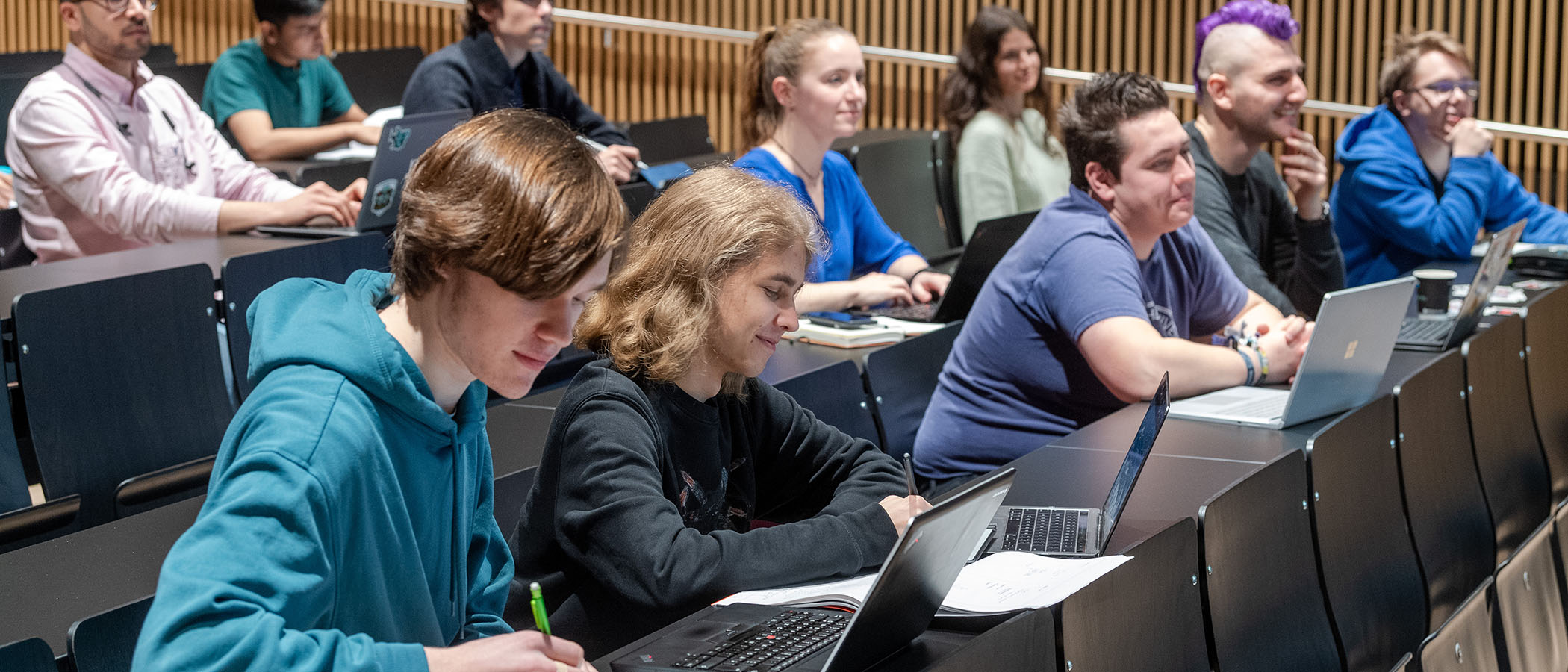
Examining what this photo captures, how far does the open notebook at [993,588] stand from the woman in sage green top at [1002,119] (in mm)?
3309

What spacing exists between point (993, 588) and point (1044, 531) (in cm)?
31

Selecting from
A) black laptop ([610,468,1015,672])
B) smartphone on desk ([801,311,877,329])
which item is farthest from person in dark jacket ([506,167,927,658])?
smartphone on desk ([801,311,877,329])

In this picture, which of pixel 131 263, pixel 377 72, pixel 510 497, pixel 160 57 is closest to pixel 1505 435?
pixel 510 497

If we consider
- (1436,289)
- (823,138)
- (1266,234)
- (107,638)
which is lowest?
(107,638)

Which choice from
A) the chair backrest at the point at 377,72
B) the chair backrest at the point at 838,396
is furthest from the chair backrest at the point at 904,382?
the chair backrest at the point at 377,72

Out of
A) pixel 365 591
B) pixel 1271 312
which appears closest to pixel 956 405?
pixel 1271 312

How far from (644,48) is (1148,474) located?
20.0ft

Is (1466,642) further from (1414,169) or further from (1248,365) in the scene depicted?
(1414,169)

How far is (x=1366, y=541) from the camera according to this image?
224 centimetres

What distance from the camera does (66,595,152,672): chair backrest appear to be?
4.83 ft

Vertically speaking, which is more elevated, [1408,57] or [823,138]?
[1408,57]

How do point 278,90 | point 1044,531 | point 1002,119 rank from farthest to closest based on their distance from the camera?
1. point 278,90
2. point 1002,119
3. point 1044,531

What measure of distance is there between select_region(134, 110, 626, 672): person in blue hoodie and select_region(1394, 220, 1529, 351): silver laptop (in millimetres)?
2557

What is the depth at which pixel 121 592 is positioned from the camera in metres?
1.71
